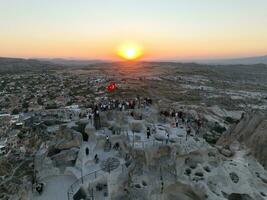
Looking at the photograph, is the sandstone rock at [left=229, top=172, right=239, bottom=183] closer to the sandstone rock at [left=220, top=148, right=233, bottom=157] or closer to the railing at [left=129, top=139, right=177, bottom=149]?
the sandstone rock at [left=220, top=148, right=233, bottom=157]

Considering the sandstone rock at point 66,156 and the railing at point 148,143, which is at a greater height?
the railing at point 148,143

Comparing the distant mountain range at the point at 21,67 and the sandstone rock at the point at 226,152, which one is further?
the distant mountain range at the point at 21,67

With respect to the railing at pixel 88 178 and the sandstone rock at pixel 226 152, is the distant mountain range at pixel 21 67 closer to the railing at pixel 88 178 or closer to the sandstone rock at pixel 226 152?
the sandstone rock at pixel 226 152

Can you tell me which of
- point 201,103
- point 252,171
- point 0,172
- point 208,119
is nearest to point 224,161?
point 252,171

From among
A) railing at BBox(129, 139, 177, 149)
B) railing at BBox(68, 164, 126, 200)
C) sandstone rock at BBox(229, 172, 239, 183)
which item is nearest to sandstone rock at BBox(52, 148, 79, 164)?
railing at BBox(68, 164, 126, 200)

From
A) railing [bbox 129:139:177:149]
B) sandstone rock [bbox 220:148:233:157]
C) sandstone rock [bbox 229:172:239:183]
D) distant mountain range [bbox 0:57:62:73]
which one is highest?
railing [bbox 129:139:177:149]

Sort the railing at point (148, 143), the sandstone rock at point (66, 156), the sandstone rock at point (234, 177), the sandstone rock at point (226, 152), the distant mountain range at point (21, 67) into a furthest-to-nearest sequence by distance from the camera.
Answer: the distant mountain range at point (21, 67)
the sandstone rock at point (226, 152)
the sandstone rock at point (66, 156)
the sandstone rock at point (234, 177)
the railing at point (148, 143)

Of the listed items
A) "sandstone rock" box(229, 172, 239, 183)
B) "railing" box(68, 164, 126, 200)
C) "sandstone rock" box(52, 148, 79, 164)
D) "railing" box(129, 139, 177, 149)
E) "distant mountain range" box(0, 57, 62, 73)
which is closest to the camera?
"railing" box(68, 164, 126, 200)

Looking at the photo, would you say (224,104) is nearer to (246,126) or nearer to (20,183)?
(246,126)

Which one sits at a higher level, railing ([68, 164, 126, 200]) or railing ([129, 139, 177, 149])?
railing ([129, 139, 177, 149])

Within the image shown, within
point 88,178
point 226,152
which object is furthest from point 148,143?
point 226,152

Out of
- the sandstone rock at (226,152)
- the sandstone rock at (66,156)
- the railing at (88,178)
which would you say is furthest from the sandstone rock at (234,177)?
the sandstone rock at (66,156)
